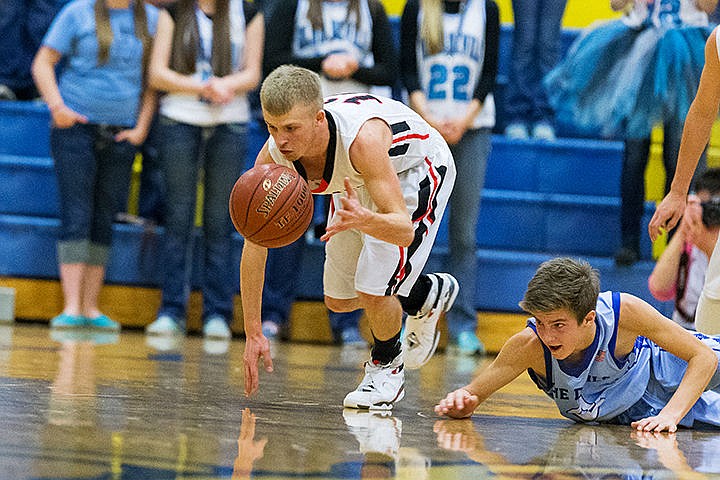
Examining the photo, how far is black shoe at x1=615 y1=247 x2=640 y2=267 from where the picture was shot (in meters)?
6.99

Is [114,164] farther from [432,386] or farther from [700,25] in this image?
[700,25]

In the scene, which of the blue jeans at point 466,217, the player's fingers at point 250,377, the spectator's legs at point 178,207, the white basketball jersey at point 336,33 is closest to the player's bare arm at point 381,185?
the player's fingers at point 250,377

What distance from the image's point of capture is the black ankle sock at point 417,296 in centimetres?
424

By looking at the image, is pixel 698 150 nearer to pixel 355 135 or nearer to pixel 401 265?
Result: pixel 401 265

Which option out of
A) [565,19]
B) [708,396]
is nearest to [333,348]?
[708,396]

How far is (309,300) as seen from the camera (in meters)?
7.33

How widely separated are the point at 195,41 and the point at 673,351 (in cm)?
412

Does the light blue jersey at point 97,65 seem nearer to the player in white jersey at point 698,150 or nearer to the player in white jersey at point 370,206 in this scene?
the player in white jersey at point 370,206

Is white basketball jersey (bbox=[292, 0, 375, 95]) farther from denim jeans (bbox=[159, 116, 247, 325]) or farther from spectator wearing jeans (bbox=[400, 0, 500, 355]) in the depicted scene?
denim jeans (bbox=[159, 116, 247, 325])

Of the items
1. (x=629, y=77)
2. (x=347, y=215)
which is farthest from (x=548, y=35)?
(x=347, y=215)

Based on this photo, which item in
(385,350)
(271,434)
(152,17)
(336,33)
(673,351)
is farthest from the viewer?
(152,17)

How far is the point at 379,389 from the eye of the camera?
3.71m

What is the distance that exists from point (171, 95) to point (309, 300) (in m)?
1.60

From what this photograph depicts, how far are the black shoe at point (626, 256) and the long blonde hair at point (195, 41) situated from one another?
2658mm
